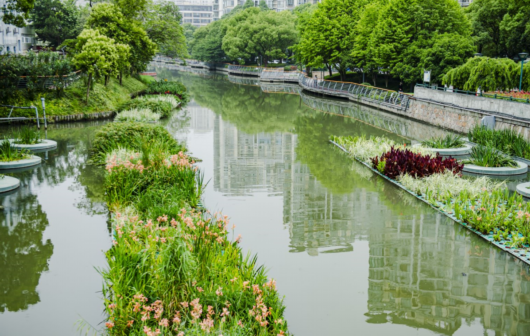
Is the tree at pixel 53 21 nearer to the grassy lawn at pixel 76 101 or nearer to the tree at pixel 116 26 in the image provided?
the tree at pixel 116 26

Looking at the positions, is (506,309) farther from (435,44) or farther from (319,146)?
(435,44)

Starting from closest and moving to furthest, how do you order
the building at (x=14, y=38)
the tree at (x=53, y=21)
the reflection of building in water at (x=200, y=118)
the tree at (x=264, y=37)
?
1. the reflection of building in water at (x=200, y=118)
2. the building at (x=14, y=38)
3. the tree at (x=53, y=21)
4. the tree at (x=264, y=37)

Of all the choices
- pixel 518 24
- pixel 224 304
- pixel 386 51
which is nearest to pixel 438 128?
pixel 386 51

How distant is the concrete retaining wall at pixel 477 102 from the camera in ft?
74.3

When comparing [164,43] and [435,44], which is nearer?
[435,44]

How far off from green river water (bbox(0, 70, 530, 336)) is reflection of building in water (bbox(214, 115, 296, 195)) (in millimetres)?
101

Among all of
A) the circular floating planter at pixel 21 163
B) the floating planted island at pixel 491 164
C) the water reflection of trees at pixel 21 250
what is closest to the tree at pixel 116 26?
the circular floating planter at pixel 21 163

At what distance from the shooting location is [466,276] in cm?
904

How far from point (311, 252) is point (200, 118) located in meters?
22.9

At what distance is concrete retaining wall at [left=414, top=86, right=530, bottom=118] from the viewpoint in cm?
2264

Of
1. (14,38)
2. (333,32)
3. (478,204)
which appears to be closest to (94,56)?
(478,204)

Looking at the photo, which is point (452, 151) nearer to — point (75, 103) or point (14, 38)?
point (75, 103)

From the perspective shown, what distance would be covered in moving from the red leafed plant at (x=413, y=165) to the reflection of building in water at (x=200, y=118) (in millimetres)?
12665

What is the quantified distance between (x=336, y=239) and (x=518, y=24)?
3965 centimetres
